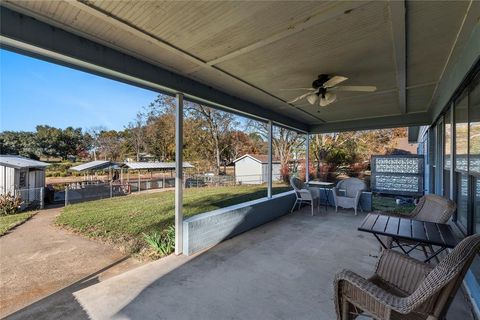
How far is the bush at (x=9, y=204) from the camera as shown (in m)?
7.90

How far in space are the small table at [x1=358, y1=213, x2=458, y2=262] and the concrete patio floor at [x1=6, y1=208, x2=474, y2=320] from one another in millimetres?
669

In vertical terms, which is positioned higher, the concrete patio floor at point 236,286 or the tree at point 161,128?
the tree at point 161,128

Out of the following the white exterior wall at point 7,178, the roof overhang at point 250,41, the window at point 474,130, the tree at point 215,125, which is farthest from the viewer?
the tree at point 215,125

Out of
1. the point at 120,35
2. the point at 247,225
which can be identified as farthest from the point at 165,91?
the point at 247,225

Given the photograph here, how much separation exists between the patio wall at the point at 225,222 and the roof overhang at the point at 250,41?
6.53 ft

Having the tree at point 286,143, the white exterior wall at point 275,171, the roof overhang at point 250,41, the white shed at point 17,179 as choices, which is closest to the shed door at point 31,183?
the white shed at point 17,179

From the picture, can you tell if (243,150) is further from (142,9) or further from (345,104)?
(142,9)

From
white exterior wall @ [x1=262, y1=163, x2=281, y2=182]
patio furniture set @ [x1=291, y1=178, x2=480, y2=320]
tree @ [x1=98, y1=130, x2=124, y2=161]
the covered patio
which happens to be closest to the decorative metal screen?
the covered patio

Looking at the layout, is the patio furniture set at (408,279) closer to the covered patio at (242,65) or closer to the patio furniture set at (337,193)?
the covered patio at (242,65)

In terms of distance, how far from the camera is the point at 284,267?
3.03 metres

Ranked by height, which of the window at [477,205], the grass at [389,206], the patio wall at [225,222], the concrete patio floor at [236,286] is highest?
the window at [477,205]

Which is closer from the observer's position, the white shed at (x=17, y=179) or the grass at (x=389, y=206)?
the grass at (x=389, y=206)

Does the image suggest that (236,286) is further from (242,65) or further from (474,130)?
(474,130)

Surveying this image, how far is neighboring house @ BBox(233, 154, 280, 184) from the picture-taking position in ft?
59.8
